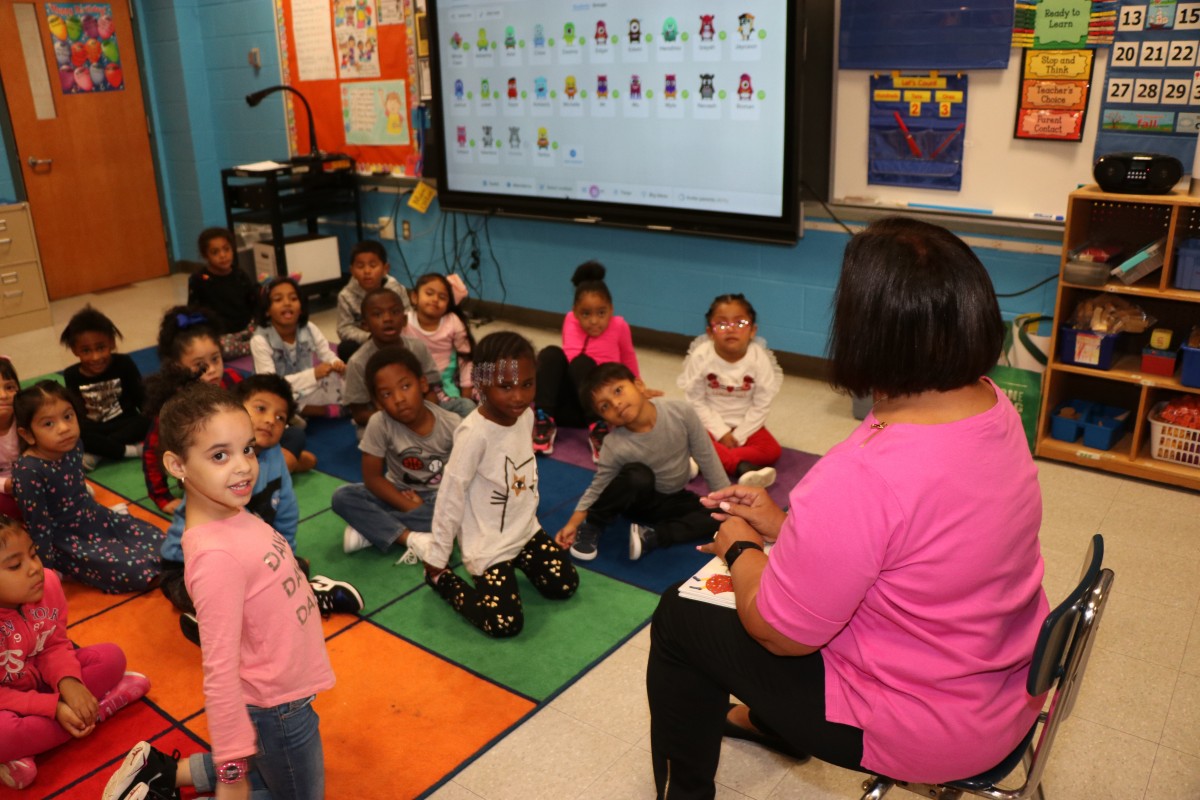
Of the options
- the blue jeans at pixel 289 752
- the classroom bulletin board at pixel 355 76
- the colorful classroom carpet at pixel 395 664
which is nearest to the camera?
the blue jeans at pixel 289 752

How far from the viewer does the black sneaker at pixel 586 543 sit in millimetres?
3051

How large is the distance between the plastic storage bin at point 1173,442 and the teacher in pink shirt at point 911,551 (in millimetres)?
2309

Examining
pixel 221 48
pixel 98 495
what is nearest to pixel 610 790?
pixel 98 495

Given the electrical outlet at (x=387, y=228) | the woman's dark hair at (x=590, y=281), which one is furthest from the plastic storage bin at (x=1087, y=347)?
the electrical outlet at (x=387, y=228)

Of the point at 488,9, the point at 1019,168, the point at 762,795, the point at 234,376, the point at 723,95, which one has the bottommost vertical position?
the point at 762,795

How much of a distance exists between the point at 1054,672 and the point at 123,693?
83.5 inches

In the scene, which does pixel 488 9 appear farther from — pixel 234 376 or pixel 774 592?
pixel 774 592

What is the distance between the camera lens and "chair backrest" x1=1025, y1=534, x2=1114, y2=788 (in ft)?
4.49

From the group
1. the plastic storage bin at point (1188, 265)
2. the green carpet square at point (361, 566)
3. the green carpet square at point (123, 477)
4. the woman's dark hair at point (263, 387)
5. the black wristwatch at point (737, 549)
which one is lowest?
the green carpet square at point (361, 566)

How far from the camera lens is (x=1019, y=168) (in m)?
3.80

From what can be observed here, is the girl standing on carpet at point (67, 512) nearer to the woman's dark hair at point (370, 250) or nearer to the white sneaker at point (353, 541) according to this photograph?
the white sneaker at point (353, 541)

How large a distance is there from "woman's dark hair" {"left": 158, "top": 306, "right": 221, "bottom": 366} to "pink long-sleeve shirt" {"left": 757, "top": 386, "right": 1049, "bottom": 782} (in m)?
2.65

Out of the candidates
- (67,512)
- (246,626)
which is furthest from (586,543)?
(67,512)

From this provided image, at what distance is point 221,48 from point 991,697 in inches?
266
